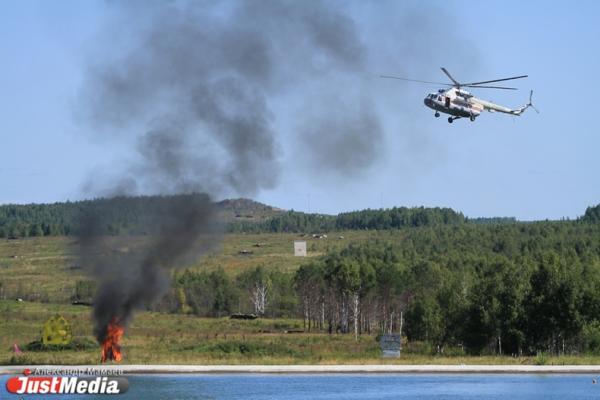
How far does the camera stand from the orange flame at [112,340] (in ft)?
231

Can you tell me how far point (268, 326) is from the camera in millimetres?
130625

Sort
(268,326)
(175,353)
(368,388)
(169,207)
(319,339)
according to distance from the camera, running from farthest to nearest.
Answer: (268,326)
(319,339)
(175,353)
(169,207)
(368,388)

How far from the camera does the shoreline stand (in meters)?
66.4

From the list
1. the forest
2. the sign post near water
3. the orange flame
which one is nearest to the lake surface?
the orange flame

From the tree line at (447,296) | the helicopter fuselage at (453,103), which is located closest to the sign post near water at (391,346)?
the tree line at (447,296)

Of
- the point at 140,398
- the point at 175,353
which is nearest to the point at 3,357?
the point at 175,353

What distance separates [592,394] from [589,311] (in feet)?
88.0

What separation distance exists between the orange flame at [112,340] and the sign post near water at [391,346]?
1889 cm

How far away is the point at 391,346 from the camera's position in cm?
7981

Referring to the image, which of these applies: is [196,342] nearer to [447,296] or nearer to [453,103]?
[447,296]

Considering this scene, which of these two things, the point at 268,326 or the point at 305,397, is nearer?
the point at 305,397

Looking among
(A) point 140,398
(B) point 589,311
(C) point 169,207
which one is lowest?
(A) point 140,398

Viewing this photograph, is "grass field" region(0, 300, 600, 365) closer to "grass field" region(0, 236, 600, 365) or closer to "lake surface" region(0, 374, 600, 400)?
"grass field" region(0, 236, 600, 365)

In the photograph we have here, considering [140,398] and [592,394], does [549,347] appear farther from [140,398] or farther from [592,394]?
[140,398]
